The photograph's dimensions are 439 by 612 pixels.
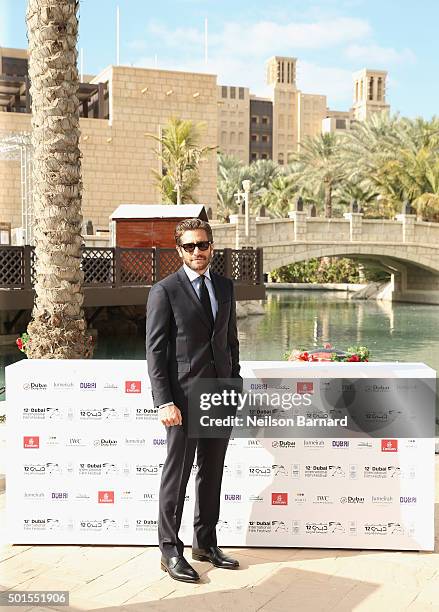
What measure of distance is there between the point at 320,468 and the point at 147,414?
1057 millimetres

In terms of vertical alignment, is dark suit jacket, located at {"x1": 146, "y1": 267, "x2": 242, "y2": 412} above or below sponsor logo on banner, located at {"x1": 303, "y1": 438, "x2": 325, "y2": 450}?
above

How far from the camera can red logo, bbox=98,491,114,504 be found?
4422 millimetres

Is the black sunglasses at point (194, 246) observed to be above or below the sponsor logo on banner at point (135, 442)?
above

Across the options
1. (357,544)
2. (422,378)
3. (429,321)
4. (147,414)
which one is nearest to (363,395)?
(422,378)

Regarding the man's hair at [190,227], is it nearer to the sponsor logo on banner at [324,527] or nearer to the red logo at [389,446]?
the red logo at [389,446]

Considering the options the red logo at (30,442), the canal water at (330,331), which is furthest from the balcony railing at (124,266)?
the red logo at (30,442)

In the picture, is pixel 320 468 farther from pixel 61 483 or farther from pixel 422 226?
pixel 422 226

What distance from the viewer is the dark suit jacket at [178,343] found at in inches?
153

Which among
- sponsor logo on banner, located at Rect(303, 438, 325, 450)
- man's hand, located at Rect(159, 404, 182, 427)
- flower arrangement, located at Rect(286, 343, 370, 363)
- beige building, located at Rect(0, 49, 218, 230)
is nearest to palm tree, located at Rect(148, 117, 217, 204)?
beige building, located at Rect(0, 49, 218, 230)

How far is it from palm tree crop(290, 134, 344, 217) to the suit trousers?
159ft

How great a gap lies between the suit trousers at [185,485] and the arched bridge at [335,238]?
3456 centimetres

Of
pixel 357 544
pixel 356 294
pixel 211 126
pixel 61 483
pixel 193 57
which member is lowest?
pixel 356 294

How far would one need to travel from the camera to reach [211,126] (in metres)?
54.1

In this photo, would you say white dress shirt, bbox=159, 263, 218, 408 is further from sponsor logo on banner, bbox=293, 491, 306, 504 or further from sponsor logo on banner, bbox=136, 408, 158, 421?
sponsor logo on banner, bbox=293, 491, 306, 504
